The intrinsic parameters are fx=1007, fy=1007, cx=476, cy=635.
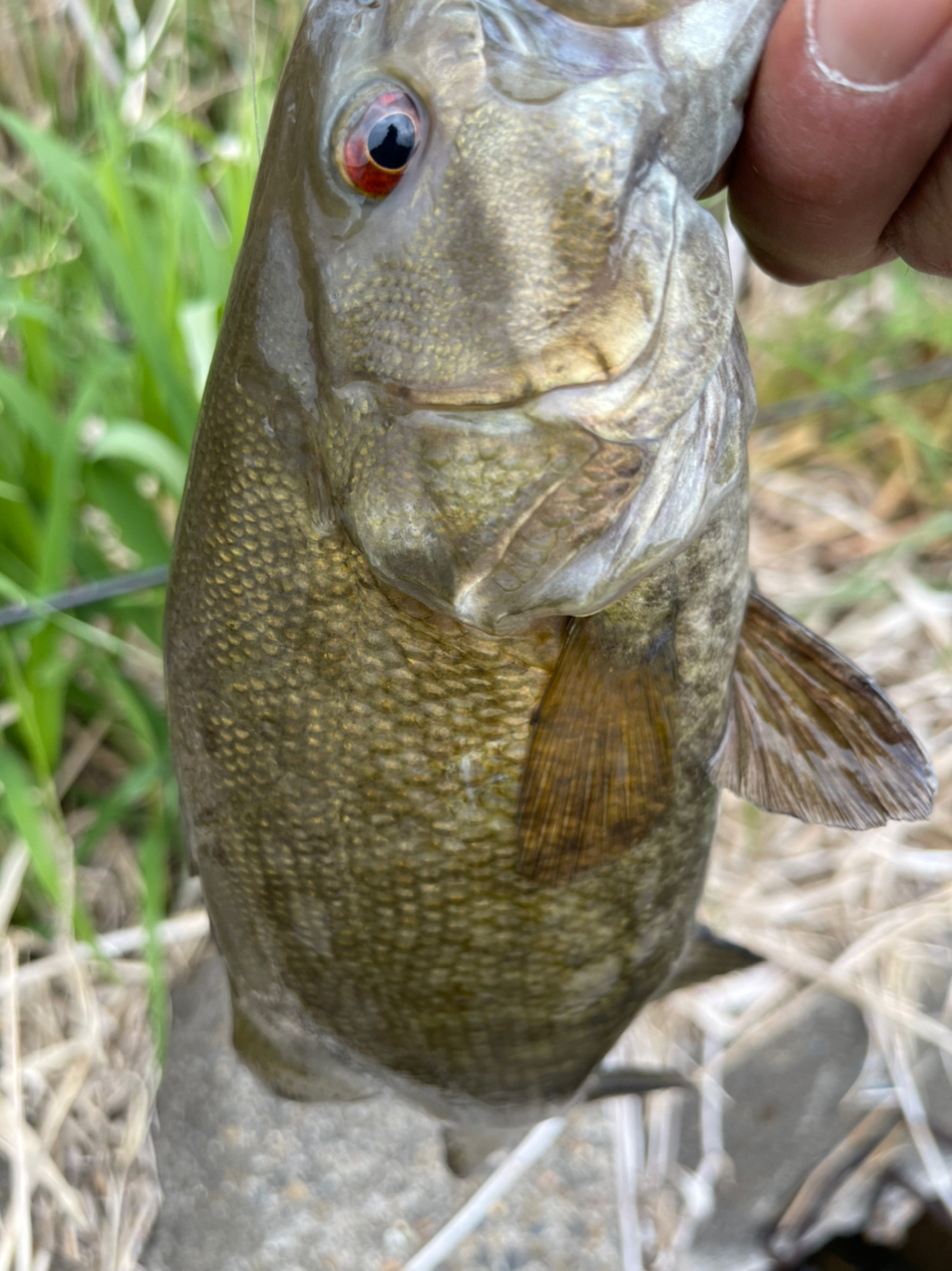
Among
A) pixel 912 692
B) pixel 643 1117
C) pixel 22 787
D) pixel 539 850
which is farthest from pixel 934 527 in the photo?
pixel 22 787

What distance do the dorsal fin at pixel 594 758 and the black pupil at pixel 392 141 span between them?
36cm

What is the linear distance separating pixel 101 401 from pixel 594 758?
3.94ft

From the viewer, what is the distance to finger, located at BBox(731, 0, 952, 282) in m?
0.68

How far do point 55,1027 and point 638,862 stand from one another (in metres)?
1.26

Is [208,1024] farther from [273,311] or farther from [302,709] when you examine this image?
[273,311]

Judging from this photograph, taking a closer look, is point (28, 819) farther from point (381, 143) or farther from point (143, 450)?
point (381, 143)

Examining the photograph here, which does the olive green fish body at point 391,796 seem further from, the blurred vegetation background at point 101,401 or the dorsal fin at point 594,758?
the blurred vegetation background at point 101,401

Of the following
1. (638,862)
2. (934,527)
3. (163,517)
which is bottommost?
(934,527)

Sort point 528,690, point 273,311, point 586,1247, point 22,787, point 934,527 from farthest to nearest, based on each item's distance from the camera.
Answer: point 934,527, point 586,1247, point 22,787, point 528,690, point 273,311

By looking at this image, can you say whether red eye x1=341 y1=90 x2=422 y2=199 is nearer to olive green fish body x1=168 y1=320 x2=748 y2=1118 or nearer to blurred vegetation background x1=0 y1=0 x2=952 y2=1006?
olive green fish body x1=168 y1=320 x2=748 y2=1118

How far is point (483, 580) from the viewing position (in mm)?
708

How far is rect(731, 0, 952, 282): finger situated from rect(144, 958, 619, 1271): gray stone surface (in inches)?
55.4

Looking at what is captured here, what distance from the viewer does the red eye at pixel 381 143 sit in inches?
25.1

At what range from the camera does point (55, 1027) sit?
1.74 meters
